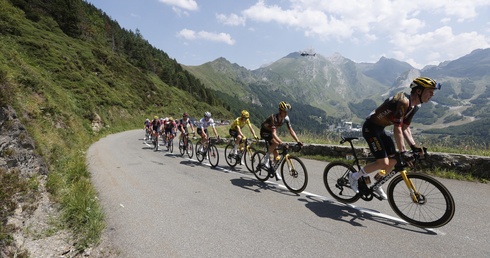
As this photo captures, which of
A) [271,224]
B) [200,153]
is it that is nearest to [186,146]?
[200,153]

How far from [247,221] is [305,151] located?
28.5ft

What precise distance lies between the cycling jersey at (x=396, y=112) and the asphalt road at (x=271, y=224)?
1952 mm

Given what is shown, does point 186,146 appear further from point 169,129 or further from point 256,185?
point 256,185

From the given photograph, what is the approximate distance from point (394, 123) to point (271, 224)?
3077 millimetres

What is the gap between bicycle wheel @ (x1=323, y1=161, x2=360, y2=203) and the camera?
6.34 meters

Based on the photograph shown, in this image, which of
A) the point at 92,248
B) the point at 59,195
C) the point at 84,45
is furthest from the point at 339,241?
the point at 84,45

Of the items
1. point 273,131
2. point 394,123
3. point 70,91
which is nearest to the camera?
point 394,123

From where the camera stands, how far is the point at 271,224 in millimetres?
5340

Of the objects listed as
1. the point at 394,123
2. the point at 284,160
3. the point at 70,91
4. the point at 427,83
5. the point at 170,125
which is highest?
the point at 70,91

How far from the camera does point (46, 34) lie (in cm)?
5691

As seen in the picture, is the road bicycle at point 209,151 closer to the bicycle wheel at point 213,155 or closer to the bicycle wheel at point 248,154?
the bicycle wheel at point 213,155

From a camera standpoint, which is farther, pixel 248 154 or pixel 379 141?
pixel 248 154

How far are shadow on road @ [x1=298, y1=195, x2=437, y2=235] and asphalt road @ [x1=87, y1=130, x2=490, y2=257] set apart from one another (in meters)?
0.02

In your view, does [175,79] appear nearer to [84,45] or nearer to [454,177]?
[84,45]
